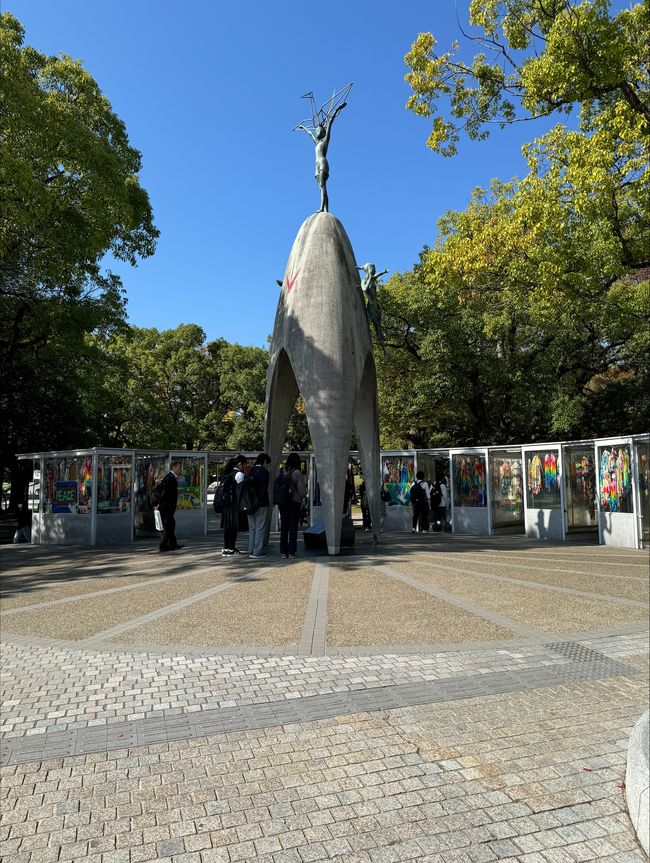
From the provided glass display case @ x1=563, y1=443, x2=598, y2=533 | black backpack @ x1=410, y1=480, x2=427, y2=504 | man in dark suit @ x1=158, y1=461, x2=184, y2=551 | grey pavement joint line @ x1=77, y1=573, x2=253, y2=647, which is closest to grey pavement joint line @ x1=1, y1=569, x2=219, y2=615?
grey pavement joint line @ x1=77, y1=573, x2=253, y2=647

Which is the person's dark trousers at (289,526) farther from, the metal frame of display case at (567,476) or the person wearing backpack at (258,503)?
the metal frame of display case at (567,476)

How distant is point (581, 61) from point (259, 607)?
9.81 m

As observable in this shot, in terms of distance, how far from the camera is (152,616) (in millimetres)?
6652

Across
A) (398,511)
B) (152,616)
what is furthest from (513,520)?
(152,616)

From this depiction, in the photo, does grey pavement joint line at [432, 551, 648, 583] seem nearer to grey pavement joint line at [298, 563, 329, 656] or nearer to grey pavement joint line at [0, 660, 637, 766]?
grey pavement joint line at [298, 563, 329, 656]

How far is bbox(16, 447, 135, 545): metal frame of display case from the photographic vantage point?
48.7ft

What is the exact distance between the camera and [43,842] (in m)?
2.60

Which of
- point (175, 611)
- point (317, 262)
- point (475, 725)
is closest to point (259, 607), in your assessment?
point (175, 611)

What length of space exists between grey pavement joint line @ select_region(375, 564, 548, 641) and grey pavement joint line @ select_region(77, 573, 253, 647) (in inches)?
100

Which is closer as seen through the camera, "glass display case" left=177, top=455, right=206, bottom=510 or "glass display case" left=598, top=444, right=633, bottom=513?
"glass display case" left=598, top=444, right=633, bottom=513

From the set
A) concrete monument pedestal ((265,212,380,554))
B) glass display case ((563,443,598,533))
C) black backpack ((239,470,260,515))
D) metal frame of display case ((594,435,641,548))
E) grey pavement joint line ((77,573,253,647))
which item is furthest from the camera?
glass display case ((563,443,598,533))

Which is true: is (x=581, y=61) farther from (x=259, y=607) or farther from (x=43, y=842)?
(x=43, y=842)

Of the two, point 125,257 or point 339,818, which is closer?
point 339,818

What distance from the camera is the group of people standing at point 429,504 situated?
1775 centimetres
